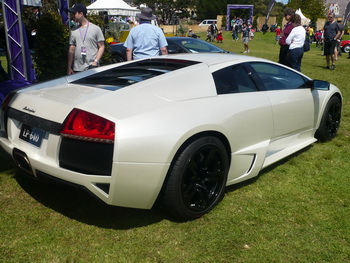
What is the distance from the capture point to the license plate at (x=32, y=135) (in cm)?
284

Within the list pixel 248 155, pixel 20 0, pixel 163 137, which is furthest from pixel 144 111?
pixel 20 0

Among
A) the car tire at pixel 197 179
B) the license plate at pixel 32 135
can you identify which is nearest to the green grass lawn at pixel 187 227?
the car tire at pixel 197 179

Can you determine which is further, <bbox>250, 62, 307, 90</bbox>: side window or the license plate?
<bbox>250, 62, 307, 90</bbox>: side window

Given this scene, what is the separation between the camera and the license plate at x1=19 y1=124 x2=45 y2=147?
2.84 metres

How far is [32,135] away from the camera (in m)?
2.91

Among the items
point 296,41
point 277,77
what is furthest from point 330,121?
point 296,41

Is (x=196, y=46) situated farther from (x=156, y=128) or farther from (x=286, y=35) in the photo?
(x=156, y=128)

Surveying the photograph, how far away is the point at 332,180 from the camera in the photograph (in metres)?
3.96

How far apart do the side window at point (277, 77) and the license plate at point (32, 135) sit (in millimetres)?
2169

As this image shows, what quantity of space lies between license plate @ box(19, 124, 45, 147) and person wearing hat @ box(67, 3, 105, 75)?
101 inches

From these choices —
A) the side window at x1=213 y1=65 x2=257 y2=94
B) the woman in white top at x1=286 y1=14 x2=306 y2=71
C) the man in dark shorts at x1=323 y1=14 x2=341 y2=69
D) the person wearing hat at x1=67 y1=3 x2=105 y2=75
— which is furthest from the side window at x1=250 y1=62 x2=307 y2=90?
the man in dark shorts at x1=323 y1=14 x2=341 y2=69

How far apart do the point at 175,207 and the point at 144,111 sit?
2.49 ft

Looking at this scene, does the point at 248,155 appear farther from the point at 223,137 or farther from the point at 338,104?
the point at 338,104

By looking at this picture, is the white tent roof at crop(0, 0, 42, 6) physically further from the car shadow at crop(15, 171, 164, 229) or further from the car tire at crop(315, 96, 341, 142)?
the car tire at crop(315, 96, 341, 142)
